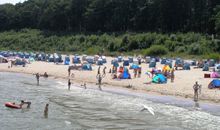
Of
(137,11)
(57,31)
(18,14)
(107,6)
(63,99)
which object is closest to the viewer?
(63,99)

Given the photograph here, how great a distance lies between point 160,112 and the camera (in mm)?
30125

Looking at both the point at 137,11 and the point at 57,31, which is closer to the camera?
the point at 137,11

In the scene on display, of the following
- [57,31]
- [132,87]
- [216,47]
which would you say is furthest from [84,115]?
[57,31]

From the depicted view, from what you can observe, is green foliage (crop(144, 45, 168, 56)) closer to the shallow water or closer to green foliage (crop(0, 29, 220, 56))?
green foliage (crop(0, 29, 220, 56))

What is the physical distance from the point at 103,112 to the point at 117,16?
71.5m

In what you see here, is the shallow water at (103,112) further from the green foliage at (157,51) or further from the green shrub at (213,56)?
the green foliage at (157,51)

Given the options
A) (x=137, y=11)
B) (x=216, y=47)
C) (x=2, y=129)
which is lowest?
(x=2, y=129)

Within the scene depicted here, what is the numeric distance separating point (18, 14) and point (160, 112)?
355 feet

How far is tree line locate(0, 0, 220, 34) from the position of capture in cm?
8812

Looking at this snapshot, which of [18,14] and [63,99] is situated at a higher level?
[18,14]

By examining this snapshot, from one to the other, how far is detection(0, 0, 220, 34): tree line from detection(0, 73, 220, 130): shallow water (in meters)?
43.1

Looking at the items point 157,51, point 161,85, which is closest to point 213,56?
point 157,51

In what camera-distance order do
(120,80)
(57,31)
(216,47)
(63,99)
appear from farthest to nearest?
(57,31) < (216,47) < (120,80) < (63,99)

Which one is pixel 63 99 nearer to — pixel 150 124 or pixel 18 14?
pixel 150 124
